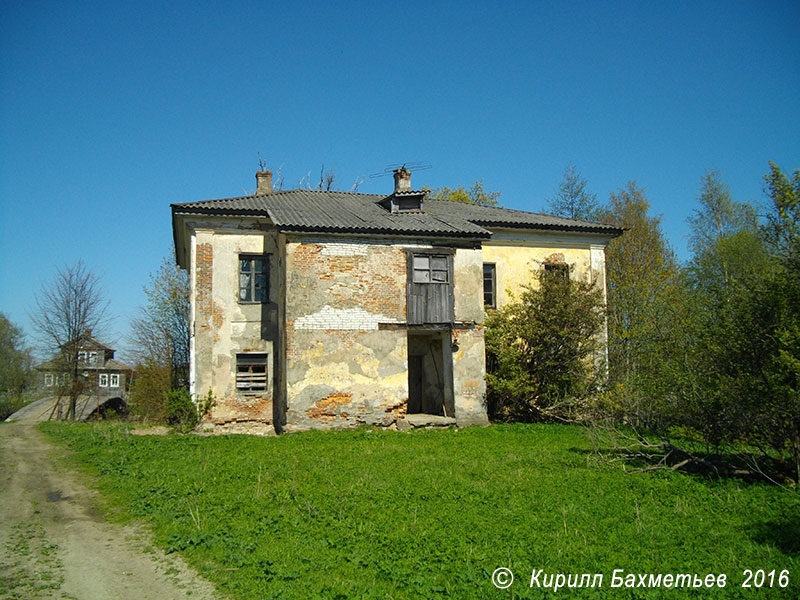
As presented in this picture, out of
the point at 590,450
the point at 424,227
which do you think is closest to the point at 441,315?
the point at 424,227

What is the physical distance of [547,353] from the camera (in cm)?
1883

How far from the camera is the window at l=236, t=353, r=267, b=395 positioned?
1833cm

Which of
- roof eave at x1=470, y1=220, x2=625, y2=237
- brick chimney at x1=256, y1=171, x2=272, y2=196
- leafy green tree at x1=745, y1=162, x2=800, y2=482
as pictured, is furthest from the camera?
brick chimney at x1=256, y1=171, x2=272, y2=196

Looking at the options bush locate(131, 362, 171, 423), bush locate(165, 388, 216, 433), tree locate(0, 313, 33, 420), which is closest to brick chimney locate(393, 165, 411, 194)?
bush locate(165, 388, 216, 433)

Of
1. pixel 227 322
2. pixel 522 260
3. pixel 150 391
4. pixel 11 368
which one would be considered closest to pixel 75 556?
pixel 227 322

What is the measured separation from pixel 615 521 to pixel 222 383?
1328cm

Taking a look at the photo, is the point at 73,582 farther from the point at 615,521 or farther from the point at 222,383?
the point at 222,383

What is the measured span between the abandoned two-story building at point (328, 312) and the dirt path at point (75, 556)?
731 cm

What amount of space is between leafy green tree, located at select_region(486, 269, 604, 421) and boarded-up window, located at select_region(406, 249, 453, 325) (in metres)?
2.04

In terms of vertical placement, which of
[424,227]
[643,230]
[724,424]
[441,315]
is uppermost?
[643,230]

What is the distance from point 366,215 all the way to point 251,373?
636 cm

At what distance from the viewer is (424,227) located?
18.4 m

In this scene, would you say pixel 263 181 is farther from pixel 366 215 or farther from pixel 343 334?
pixel 343 334

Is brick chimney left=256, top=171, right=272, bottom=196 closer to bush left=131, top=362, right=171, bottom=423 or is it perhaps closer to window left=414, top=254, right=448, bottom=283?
window left=414, top=254, right=448, bottom=283
